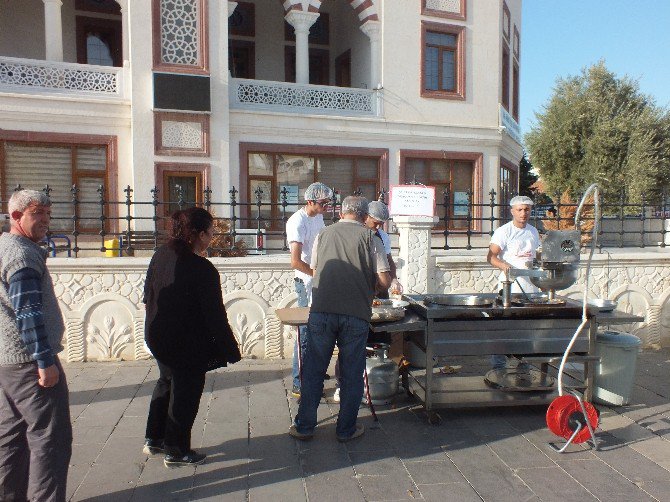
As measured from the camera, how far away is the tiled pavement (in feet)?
11.6

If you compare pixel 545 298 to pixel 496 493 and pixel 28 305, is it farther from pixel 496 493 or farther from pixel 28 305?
pixel 28 305

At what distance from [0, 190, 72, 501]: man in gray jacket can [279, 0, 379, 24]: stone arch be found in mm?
13450

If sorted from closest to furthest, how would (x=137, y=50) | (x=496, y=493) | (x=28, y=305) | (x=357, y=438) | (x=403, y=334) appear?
(x=28, y=305) < (x=496, y=493) < (x=357, y=438) < (x=403, y=334) < (x=137, y=50)

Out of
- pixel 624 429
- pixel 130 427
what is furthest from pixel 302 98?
pixel 624 429

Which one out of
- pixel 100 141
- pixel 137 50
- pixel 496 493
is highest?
pixel 137 50

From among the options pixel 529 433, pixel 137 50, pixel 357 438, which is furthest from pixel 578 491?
pixel 137 50

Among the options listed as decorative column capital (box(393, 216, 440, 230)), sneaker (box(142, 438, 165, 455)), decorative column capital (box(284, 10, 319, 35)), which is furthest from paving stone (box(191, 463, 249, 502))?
decorative column capital (box(284, 10, 319, 35))

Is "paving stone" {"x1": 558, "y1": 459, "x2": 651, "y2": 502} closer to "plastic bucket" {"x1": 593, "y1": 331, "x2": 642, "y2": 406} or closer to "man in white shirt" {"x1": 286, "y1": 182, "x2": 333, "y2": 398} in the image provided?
"plastic bucket" {"x1": 593, "y1": 331, "x2": 642, "y2": 406}

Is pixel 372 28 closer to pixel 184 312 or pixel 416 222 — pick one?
pixel 416 222

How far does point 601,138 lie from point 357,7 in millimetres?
11250

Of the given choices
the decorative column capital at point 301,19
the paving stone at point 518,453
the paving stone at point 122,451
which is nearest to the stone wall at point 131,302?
the paving stone at point 122,451

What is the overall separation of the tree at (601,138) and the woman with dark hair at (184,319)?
65.2 feet

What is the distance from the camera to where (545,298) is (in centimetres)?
500

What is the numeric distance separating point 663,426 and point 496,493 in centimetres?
200
